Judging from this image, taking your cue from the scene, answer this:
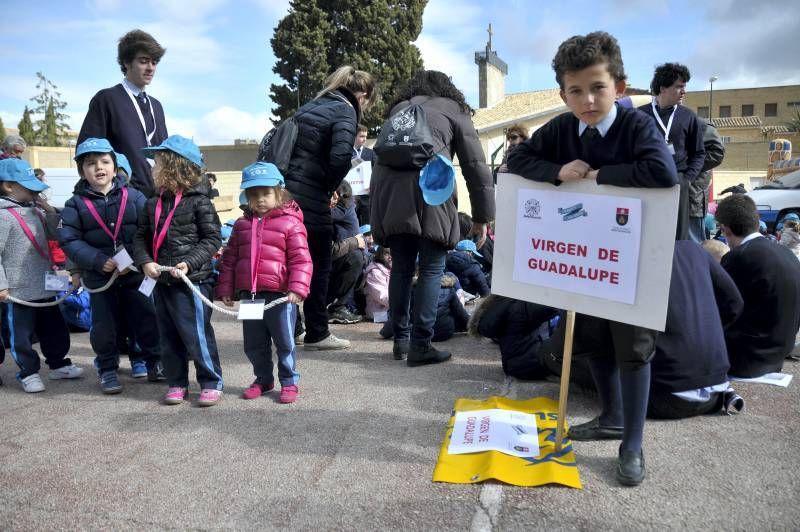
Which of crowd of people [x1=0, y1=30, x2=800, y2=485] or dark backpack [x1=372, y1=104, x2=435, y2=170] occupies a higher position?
dark backpack [x1=372, y1=104, x2=435, y2=170]

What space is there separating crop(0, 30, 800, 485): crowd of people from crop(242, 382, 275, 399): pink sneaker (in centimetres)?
1

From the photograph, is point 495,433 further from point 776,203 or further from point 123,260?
point 776,203

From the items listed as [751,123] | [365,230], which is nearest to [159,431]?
[365,230]

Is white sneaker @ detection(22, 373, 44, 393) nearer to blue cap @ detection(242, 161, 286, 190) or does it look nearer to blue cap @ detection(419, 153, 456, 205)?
blue cap @ detection(242, 161, 286, 190)

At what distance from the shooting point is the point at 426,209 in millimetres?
4285

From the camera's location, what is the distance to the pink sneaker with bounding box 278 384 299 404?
3.84 m

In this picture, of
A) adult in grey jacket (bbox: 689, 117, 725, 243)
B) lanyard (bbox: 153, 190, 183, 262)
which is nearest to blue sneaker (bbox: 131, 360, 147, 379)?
lanyard (bbox: 153, 190, 183, 262)

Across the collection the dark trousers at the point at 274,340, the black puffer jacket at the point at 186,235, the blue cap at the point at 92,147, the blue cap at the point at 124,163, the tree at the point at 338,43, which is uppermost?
the tree at the point at 338,43

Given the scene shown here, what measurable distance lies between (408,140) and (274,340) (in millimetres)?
1572

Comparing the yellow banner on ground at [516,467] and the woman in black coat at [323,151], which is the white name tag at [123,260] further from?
the yellow banner on ground at [516,467]

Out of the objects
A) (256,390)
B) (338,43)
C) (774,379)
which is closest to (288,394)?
(256,390)

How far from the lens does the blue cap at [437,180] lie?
13.9 feet

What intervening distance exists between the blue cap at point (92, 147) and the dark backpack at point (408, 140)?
180 centimetres

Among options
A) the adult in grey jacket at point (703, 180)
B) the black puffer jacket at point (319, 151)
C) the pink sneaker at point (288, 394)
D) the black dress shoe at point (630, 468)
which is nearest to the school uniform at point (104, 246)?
the black puffer jacket at point (319, 151)
